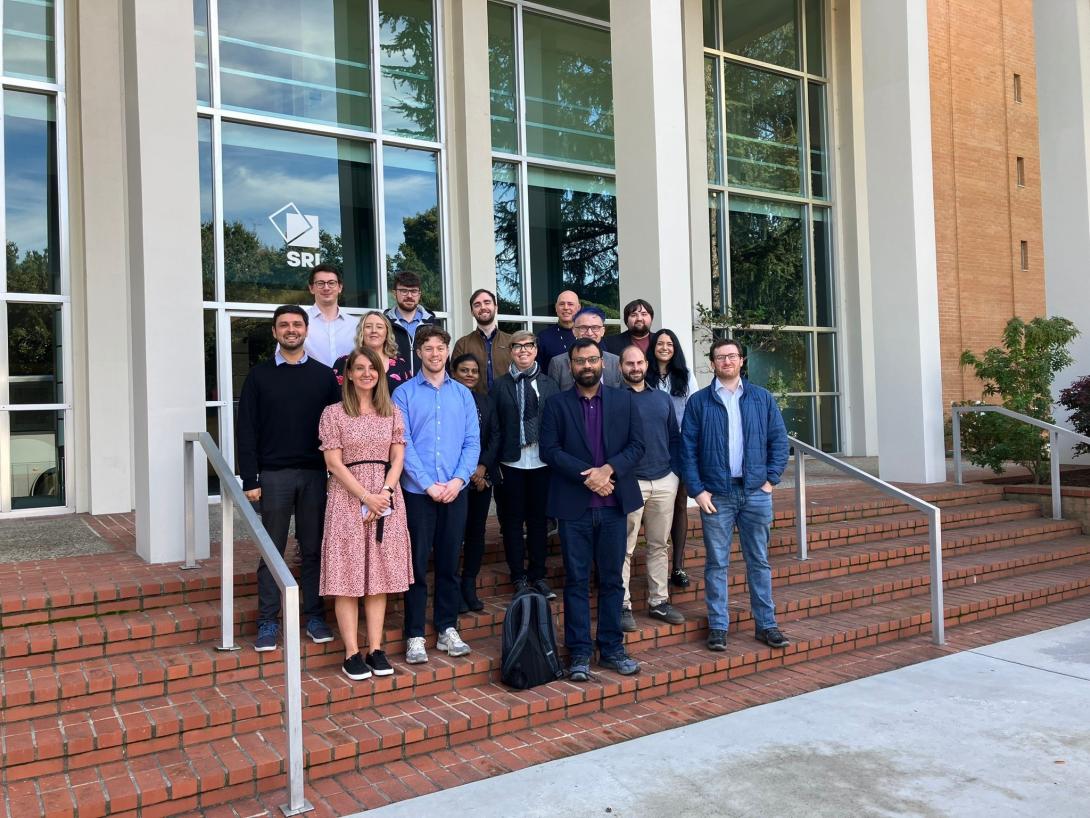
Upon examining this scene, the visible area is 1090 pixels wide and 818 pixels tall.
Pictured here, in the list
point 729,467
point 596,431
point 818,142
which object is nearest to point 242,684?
point 596,431

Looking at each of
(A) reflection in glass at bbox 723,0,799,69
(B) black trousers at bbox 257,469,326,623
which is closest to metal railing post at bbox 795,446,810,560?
(B) black trousers at bbox 257,469,326,623

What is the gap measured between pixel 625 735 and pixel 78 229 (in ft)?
23.4

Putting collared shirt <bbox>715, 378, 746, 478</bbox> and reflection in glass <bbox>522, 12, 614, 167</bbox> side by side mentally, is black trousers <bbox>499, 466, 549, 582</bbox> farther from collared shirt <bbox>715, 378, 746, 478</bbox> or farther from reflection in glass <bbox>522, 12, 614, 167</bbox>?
reflection in glass <bbox>522, 12, 614, 167</bbox>

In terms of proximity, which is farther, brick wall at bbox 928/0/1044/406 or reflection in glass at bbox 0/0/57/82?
brick wall at bbox 928/0/1044/406

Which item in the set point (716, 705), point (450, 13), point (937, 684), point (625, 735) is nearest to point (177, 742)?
point (625, 735)

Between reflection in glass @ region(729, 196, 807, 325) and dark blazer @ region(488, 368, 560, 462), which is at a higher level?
reflection in glass @ region(729, 196, 807, 325)

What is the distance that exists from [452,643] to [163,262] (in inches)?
124

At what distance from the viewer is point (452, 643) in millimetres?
4836

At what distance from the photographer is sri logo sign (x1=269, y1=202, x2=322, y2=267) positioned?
945 cm

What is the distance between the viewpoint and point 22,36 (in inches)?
324

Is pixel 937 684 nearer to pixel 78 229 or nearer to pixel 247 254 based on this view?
pixel 247 254

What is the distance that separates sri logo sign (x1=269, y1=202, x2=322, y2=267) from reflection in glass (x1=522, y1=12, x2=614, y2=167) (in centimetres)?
324

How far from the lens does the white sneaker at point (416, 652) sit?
470 centimetres

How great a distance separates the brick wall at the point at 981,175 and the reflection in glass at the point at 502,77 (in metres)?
7.79
